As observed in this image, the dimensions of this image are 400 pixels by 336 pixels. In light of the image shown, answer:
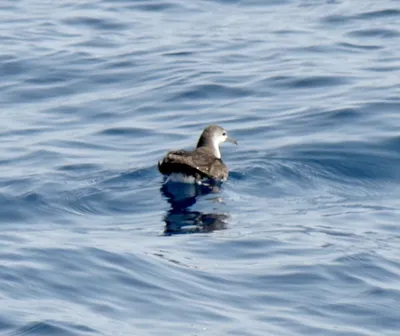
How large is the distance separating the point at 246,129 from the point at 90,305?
726 centimetres

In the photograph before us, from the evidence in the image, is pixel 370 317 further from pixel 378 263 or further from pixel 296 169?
pixel 296 169

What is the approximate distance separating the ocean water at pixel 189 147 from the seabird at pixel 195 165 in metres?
0.22

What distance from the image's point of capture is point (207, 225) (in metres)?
12.2

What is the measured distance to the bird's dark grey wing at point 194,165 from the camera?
1348 cm

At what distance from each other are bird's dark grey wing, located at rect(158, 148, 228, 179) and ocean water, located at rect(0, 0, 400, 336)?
227 millimetres

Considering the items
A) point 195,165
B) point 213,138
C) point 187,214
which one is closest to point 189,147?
point 213,138

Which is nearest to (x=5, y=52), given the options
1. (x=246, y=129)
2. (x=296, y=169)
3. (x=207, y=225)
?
(x=246, y=129)

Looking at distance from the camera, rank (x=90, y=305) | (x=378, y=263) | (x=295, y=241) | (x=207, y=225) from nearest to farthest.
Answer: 1. (x=90, y=305)
2. (x=378, y=263)
3. (x=295, y=241)
4. (x=207, y=225)

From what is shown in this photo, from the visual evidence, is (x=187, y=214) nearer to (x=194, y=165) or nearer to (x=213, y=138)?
(x=194, y=165)

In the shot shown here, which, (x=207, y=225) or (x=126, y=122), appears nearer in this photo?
(x=207, y=225)

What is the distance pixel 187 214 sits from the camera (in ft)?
41.9

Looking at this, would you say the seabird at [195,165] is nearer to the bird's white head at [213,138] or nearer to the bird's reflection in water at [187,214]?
the bird's white head at [213,138]

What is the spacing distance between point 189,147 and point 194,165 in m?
1.89

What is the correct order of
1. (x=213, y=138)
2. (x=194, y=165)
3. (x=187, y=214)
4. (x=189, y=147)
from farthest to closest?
(x=189, y=147)
(x=213, y=138)
(x=194, y=165)
(x=187, y=214)
